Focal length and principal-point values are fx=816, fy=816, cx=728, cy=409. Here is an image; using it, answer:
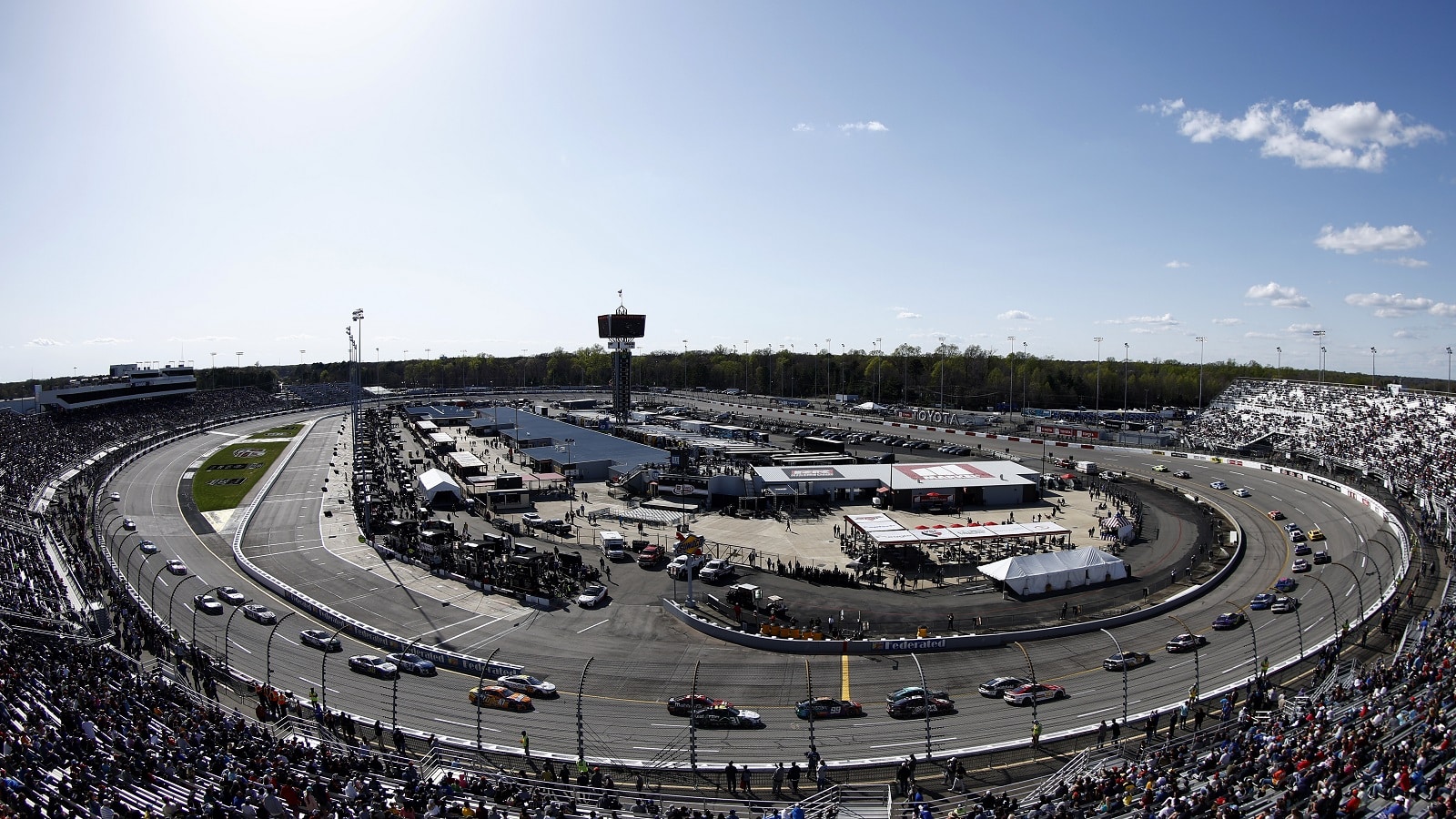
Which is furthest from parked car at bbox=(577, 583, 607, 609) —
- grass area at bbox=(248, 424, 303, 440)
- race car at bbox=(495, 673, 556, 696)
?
grass area at bbox=(248, 424, 303, 440)

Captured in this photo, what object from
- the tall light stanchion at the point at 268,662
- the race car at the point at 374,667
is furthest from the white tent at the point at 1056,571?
the tall light stanchion at the point at 268,662

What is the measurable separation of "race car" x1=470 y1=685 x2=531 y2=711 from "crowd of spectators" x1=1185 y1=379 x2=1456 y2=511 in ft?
166

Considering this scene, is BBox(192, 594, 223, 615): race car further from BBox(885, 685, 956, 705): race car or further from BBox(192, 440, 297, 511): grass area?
BBox(885, 685, 956, 705): race car

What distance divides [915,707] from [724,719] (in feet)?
20.3

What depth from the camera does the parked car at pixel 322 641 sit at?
3272 centimetres

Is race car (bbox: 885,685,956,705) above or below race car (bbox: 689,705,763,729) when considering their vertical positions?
above

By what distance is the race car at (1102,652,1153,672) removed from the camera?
1180 inches

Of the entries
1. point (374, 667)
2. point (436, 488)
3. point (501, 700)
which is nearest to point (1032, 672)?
point (501, 700)

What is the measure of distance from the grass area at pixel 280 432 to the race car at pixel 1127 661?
10340 centimetres

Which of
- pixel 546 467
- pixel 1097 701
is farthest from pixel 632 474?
pixel 1097 701

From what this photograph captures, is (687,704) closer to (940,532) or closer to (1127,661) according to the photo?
(1127,661)

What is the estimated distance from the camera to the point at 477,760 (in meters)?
23.8

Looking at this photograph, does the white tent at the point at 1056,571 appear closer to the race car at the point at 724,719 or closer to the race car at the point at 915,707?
the race car at the point at 915,707

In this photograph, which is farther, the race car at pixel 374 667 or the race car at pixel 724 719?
the race car at pixel 374 667
